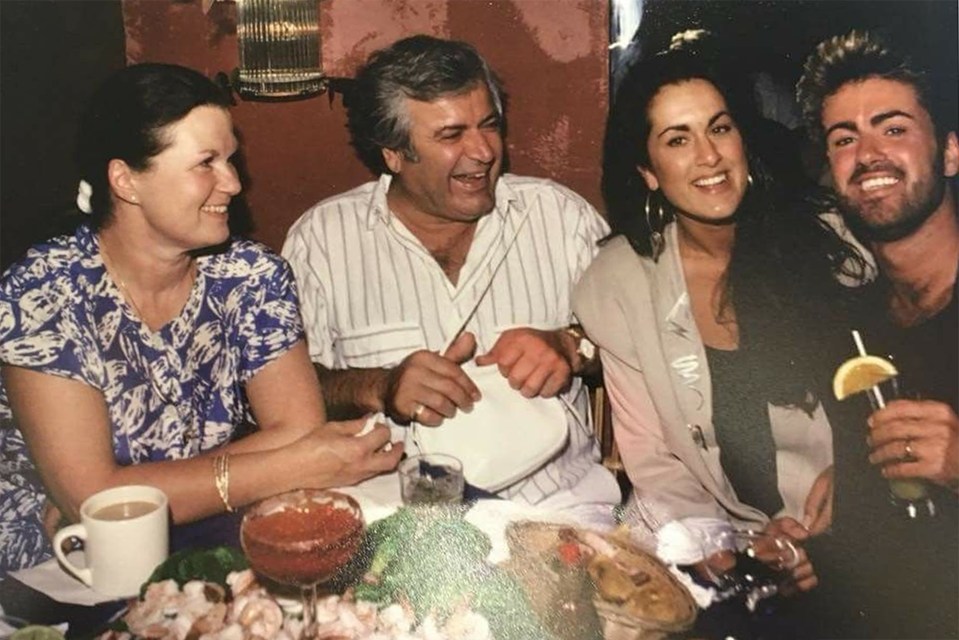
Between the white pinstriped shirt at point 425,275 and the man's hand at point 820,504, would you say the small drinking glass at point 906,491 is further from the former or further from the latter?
the white pinstriped shirt at point 425,275

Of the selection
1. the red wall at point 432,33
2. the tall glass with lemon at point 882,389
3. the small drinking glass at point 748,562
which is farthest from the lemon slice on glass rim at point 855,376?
the red wall at point 432,33

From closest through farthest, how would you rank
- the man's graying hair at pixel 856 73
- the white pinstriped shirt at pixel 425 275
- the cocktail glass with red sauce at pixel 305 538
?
the cocktail glass with red sauce at pixel 305 538 < the man's graying hair at pixel 856 73 < the white pinstriped shirt at pixel 425 275

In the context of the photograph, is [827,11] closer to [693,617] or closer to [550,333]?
[550,333]

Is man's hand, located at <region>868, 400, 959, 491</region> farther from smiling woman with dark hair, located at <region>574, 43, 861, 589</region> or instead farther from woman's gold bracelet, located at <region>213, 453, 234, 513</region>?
woman's gold bracelet, located at <region>213, 453, 234, 513</region>

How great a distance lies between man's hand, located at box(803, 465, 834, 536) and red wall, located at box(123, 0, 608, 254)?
54 centimetres

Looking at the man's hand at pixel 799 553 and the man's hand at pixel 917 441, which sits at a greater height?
the man's hand at pixel 917 441

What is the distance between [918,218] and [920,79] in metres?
0.18

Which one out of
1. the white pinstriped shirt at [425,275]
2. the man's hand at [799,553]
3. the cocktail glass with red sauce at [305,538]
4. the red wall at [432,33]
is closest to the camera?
the cocktail glass with red sauce at [305,538]

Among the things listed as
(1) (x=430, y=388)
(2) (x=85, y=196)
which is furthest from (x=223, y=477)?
(2) (x=85, y=196)

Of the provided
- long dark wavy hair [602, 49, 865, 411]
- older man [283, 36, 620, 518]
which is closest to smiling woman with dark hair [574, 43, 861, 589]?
long dark wavy hair [602, 49, 865, 411]

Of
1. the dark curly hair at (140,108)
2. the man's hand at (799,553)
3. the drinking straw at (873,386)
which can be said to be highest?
the dark curly hair at (140,108)

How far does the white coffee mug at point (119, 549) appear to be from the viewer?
2.92 feet

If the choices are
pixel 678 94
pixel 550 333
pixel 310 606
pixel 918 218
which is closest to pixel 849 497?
pixel 918 218

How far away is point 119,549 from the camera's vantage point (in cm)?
89
